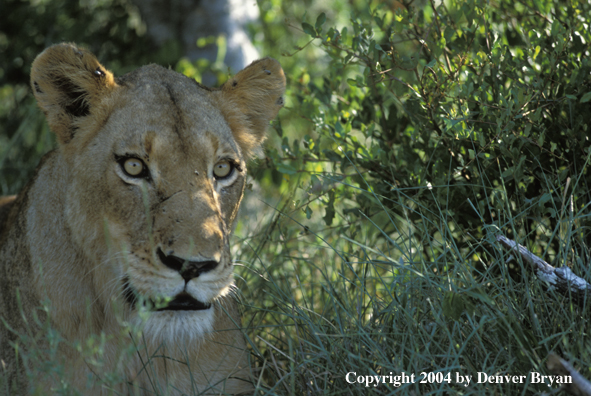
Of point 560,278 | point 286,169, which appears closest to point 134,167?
point 286,169

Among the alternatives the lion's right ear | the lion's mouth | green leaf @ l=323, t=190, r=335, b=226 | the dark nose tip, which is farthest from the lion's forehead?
green leaf @ l=323, t=190, r=335, b=226

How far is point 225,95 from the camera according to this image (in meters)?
3.43

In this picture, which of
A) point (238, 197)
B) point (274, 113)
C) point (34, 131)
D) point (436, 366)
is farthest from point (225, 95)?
point (34, 131)

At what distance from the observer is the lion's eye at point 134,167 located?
2.77 metres

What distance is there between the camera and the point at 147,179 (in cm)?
276

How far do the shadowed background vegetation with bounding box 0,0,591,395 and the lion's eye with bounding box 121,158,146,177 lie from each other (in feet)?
2.52

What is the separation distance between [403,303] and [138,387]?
4.14 ft

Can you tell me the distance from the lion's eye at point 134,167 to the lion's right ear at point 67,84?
427mm

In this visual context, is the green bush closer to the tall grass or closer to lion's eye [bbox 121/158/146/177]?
the tall grass

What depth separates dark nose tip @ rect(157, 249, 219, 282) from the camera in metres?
2.43

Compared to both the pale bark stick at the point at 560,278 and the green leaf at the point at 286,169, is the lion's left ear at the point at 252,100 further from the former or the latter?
the pale bark stick at the point at 560,278

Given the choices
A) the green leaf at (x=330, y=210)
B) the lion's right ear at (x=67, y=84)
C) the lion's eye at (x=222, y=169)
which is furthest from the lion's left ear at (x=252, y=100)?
the lion's right ear at (x=67, y=84)

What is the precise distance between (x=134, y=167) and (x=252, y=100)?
3.35 feet

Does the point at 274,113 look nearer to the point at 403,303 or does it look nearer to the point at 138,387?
the point at 403,303
